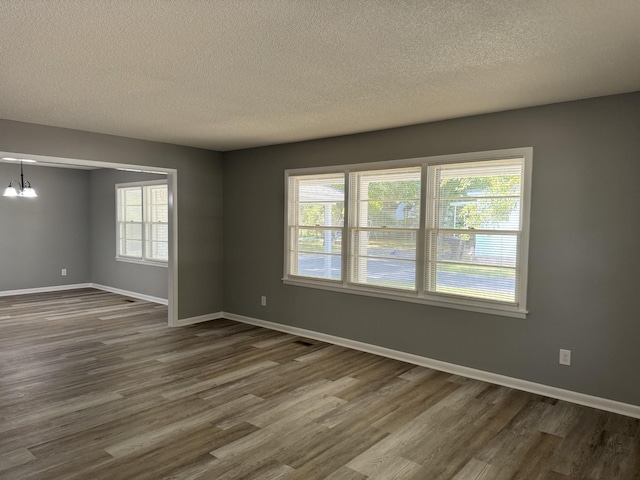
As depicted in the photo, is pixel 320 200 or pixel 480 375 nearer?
pixel 480 375

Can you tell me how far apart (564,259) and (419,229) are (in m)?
1.34

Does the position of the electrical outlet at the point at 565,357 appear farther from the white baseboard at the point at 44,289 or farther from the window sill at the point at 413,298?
the white baseboard at the point at 44,289

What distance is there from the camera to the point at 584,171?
140 inches

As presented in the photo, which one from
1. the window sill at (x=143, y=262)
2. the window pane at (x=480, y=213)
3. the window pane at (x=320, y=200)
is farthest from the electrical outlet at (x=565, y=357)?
the window sill at (x=143, y=262)

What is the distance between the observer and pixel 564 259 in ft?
12.0

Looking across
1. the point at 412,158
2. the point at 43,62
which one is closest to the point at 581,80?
the point at 412,158

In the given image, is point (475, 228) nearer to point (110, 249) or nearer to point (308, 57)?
point (308, 57)

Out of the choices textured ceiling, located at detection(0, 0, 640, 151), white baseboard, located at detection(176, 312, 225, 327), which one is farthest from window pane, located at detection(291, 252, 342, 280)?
textured ceiling, located at detection(0, 0, 640, 151)

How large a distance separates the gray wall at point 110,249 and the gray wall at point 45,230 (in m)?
0.22

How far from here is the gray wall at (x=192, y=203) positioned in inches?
207

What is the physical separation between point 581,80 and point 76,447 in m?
4.11

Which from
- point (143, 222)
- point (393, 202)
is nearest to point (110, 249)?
point (143, 222)

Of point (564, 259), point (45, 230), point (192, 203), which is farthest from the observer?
point (45, 230)

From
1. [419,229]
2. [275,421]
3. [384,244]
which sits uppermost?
[419,229]
